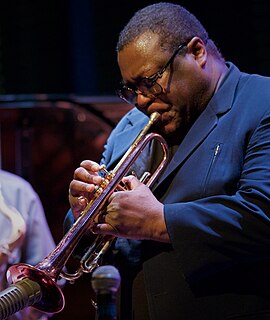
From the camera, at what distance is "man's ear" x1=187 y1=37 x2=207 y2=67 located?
3119 mm

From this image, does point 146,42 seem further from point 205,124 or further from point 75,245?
point 75,245

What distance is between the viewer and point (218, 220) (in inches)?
107

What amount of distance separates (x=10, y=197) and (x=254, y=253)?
1938 mm

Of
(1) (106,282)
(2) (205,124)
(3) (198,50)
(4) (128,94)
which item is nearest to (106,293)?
(1) (106,282)

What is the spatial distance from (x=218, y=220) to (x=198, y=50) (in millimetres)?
829

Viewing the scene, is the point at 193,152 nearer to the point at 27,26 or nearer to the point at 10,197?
the point at 10,197

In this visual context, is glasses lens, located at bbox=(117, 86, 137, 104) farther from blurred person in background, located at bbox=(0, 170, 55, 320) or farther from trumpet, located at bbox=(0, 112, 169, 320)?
blurred person in background, located at bbox=(0, 170, 55, 320)

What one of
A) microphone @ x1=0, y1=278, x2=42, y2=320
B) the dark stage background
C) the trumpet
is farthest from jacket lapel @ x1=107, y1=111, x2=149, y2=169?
the dark stage background

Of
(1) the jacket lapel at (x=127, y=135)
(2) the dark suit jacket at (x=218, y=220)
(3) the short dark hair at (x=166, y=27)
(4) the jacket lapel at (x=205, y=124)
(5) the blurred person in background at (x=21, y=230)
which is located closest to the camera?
(2) the dark suit jacket at (x=218, y=220)

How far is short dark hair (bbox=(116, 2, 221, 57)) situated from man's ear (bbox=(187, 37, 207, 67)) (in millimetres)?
26

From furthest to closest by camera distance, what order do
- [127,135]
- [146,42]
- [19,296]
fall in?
[127,135], [146,42], [19,296]

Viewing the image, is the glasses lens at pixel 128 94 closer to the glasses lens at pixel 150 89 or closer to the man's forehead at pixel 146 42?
the glasses lens at pixel 150 89

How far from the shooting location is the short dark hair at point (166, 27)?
310 cm

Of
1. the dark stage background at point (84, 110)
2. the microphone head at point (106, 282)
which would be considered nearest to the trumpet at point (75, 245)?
the microphone head at point (106, 282)
